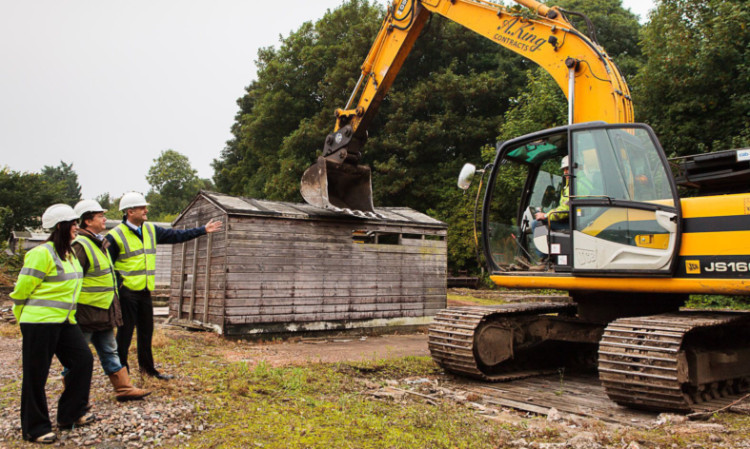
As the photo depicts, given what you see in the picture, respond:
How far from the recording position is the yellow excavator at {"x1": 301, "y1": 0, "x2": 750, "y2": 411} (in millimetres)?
4754

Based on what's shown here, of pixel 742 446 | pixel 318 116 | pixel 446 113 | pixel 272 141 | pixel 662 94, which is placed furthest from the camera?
pixel 272 141

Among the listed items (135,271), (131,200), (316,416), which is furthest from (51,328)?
(316,416)

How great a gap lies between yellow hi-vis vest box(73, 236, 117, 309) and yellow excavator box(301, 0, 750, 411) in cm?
346

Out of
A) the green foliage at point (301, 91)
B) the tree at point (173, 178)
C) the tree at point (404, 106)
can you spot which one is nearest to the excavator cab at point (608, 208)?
the tree at point (404, 106)

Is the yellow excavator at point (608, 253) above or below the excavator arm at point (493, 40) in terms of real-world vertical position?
below

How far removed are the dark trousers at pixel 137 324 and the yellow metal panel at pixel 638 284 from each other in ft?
12.2

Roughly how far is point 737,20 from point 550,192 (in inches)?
421

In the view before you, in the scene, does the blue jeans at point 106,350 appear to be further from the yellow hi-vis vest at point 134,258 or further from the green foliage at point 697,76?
the green foliage at point 697,76

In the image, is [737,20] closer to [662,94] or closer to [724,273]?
[662,94]

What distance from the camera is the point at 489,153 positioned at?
21.3m

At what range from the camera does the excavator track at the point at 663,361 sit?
451cm

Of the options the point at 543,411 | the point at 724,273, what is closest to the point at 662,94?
the point at 724,273

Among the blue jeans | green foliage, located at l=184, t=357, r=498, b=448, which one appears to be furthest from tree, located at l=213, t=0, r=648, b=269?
the blue jeans

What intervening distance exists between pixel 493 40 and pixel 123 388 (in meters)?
6.12
